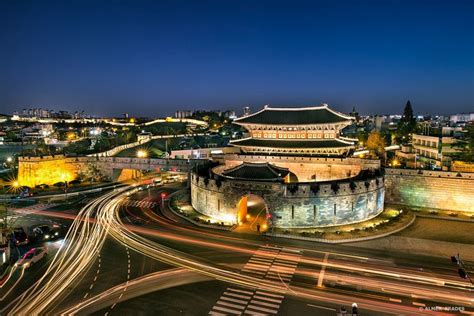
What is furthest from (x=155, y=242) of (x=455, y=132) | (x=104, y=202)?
(x=455, y=132)

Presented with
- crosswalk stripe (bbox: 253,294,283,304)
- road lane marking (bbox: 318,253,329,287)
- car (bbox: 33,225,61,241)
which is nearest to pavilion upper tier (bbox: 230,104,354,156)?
road lane marking (bbox: 318,253,329,287)

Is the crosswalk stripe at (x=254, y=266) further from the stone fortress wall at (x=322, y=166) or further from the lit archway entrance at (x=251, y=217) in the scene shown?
the stone fortress wall at (x=322, y=166)

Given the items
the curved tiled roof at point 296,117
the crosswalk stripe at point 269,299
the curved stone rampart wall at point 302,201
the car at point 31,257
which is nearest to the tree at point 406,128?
the curved tiled roof at point 296,117

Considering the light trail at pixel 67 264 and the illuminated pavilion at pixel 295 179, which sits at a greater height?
the illuminated pavilion at pixel 295 179

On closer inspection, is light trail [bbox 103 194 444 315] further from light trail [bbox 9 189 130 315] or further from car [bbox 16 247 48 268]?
car [bbox 16 247 48 268]

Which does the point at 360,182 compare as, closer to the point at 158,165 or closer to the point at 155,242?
the point at 155,242

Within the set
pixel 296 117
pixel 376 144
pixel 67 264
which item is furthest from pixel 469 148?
pixel 67 264

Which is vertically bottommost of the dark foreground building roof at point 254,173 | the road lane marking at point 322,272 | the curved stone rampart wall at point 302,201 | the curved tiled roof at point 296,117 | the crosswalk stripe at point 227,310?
the road lane marking at point 322,272
